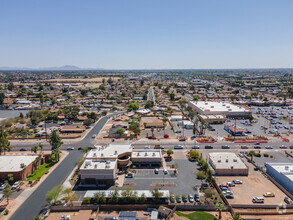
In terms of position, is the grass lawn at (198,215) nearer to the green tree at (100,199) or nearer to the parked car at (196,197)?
the parked car at (196,197)

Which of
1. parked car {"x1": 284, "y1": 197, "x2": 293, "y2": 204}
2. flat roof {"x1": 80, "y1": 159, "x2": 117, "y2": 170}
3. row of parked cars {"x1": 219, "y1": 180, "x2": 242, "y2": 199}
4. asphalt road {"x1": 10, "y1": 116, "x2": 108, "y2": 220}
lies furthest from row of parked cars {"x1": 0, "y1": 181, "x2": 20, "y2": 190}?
parked car {"x1": 284, "y1": 197, "x2": 293, "y2": 204}

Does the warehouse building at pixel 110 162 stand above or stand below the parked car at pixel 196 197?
above

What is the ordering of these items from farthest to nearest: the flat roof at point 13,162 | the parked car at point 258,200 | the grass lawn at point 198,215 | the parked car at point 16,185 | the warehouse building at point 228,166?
the warehouse building at point 228,166 → the flat roof at point 13,162 → the parked car at point 16,185 → the parked car at point 258,200 → the grass lawn at point 198,215

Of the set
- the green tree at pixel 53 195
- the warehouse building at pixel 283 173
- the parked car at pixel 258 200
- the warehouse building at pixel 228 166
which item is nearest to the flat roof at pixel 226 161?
the warehouse building at pixel 228 166

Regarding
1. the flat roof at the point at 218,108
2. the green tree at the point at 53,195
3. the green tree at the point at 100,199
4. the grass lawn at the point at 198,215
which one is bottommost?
the grass lawn at the point at 198,215

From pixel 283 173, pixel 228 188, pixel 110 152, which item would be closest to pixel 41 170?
pixel 110 152

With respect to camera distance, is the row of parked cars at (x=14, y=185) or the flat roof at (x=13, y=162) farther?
the flat roof at (x=13, y=162)

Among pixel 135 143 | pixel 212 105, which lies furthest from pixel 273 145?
pixel 212 105
